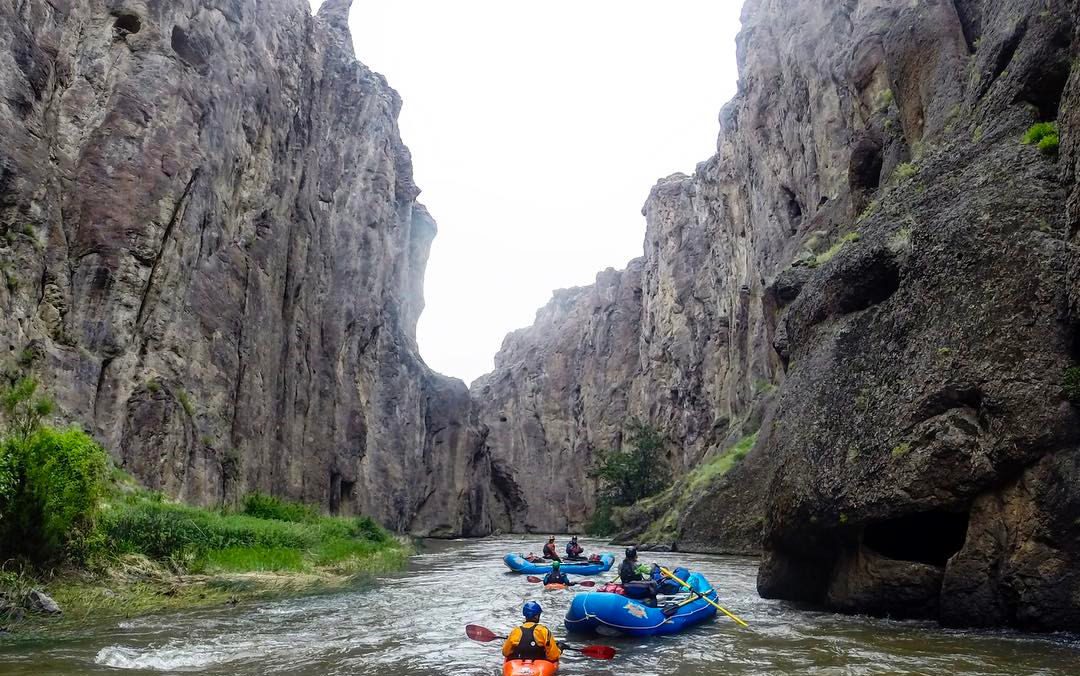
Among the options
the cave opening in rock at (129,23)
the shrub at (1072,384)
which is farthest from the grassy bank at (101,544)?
the shrub at (1072,384)

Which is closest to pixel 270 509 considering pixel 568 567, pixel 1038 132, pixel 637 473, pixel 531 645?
pixel 568 567

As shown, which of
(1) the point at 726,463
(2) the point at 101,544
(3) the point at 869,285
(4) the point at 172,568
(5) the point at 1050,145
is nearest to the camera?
(5) the point at 1050,145

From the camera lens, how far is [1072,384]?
922 cm

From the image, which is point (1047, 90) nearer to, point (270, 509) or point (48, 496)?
point (48, 496)

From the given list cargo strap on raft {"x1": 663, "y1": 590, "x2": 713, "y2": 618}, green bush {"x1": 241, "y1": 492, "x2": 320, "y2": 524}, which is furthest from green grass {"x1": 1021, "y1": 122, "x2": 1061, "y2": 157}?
green bush {"x1": 241, "y1": 492, "x2": 320, "y2": 524}

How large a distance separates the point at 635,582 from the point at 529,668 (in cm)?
531

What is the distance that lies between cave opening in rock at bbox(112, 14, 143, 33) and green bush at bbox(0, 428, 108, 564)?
50.4 feet

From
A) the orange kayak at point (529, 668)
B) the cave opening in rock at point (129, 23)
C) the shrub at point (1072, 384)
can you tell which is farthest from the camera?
the cave opening in rock at point (129, 23)

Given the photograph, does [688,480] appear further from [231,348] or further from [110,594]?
[110,594]

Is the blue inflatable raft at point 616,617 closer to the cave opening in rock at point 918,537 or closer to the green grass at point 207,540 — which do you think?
the cave opening in rock at point 918,537

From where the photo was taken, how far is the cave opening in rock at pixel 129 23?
70.2 ft

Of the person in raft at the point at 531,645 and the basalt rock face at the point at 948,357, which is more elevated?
the basalt rock face at the point at 948,357

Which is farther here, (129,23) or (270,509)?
(270,509)

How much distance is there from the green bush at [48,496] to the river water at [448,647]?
1.74 meters
